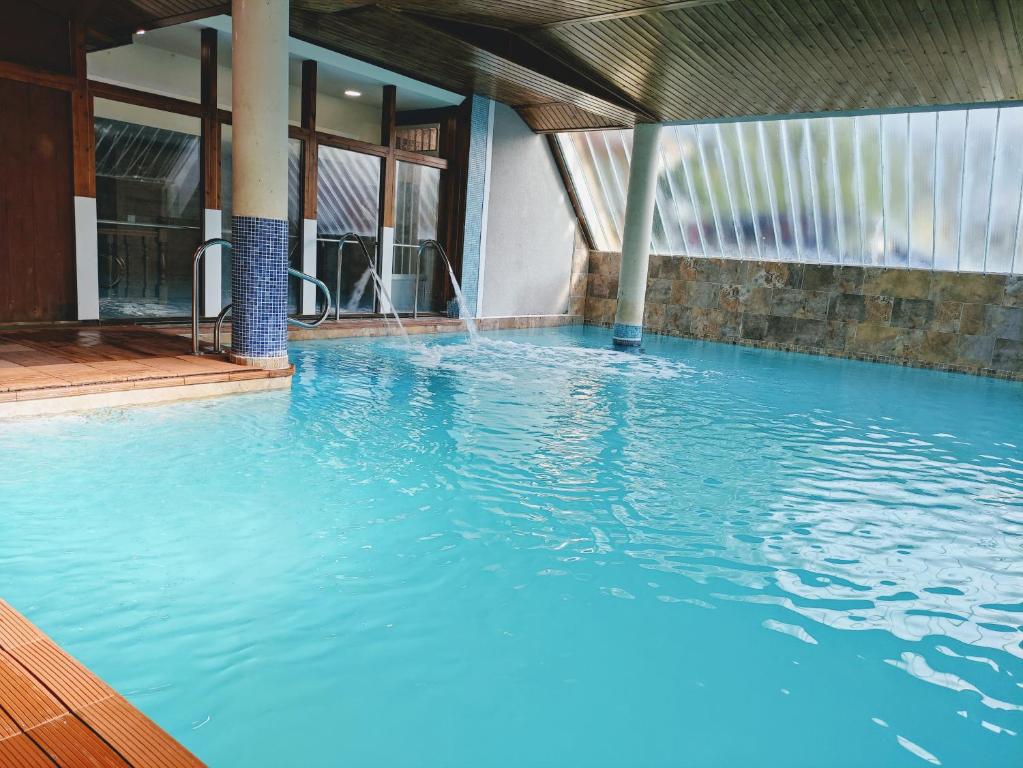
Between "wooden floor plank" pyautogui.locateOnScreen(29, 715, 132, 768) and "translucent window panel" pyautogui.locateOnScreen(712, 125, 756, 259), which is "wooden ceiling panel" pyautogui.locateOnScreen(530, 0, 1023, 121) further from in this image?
"wooden floor plank" pyautogui.locateOnScreen(29, 715, 132, 768)

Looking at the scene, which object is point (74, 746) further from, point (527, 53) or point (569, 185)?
point (569, 185)

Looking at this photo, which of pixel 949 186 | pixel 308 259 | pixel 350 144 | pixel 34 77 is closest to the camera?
pixel 34 77

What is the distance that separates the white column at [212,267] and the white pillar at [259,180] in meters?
2.54

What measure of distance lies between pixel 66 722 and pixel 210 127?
8535 mm

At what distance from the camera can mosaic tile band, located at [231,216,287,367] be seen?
252 inches

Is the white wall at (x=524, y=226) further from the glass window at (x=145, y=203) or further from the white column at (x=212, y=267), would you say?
the white column at (x=212, y=267)

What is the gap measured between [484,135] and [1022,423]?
8953 mm

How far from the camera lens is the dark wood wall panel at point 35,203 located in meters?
7.39

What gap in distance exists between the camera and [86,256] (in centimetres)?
795

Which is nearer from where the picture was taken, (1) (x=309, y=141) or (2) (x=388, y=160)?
(1) (x=309, y=141)

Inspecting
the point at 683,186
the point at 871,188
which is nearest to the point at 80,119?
the point at 683,186

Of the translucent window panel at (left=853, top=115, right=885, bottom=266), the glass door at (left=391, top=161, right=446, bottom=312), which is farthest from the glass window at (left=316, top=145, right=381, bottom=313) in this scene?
the translucent window panel at (left=853, top=115, right=885, bottom=266)

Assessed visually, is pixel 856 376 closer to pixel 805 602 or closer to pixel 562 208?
pixel 562 208

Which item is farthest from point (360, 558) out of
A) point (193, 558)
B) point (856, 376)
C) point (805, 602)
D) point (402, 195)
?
point (402, 195)
